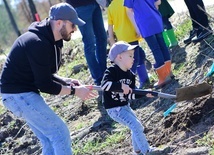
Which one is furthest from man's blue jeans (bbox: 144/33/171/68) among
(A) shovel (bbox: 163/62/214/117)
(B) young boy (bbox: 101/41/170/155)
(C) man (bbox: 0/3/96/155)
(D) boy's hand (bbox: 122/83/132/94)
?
(C) man (bbox: 0/3/96/155)

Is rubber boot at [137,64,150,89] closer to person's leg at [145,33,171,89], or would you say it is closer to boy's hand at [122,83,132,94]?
person's leg at [145,33,171,89]

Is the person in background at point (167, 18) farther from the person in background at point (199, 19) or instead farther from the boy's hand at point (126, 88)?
the boy's hand at point (126, 88)

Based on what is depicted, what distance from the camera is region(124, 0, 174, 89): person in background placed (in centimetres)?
701

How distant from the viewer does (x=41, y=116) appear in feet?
16.7

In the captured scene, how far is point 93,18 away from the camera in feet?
24.5

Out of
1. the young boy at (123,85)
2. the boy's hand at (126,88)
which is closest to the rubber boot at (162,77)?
the young boy at (123,85)

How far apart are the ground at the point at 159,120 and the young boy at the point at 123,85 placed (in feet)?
1.25

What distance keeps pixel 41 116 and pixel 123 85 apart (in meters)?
0.83

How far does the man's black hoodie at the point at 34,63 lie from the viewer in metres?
4.80

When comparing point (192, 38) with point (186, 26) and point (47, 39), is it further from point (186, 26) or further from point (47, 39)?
point (47, 39)

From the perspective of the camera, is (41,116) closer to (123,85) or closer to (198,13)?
(123,85)

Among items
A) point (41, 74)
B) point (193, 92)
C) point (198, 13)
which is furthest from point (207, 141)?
point (198, 13)

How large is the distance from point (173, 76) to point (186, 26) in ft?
6.55

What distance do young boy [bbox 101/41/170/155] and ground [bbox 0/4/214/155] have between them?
382mm
